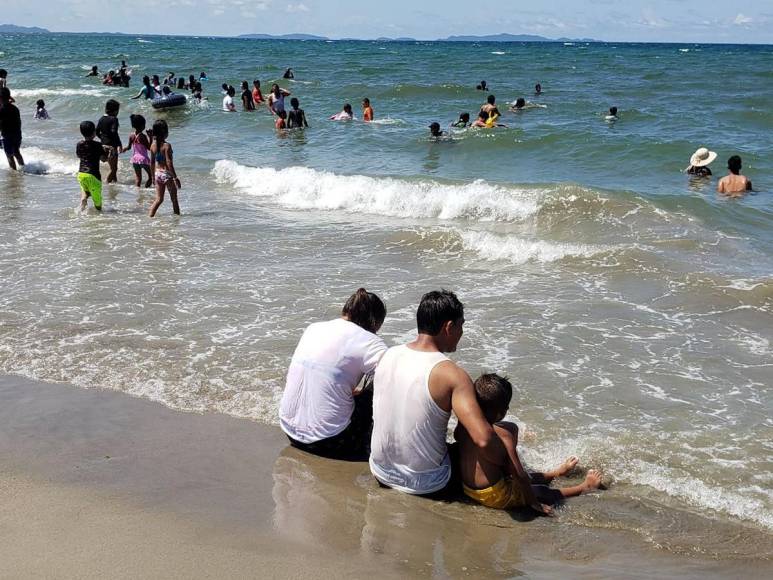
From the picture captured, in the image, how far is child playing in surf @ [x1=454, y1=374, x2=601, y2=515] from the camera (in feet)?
14.0

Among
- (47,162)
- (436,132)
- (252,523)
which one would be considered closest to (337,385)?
(252,523)

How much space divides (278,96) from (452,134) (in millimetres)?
5987

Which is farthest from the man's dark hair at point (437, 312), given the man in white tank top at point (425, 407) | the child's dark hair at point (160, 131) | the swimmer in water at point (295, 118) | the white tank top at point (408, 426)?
the swimmer in water at point (295, 118)

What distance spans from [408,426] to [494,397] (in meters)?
0.47

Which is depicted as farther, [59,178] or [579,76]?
[579,76]

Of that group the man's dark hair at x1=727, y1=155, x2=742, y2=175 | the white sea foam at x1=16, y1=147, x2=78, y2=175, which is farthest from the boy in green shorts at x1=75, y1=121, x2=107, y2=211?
the man's dark hair at x1=727, y1=155, x2=742, y2=175

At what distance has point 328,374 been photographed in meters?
4.76

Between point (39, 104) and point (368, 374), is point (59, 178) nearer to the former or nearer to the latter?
point (39, 104)

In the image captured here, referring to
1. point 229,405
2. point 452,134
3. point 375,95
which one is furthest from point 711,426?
point 375,95

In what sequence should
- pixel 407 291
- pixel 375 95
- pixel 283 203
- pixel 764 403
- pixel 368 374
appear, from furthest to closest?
pixel 375 95, pixel 283 203, pixel 407 291, pixel 764 403, pixel 368 374

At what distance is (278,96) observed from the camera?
23.8 meters

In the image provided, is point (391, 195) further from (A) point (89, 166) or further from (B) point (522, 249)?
(A) point (89, 166)

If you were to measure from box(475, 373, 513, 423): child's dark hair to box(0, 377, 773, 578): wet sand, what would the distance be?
516 millimetres

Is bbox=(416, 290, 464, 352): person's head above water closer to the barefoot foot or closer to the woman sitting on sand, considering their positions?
the woman sitting on sand
